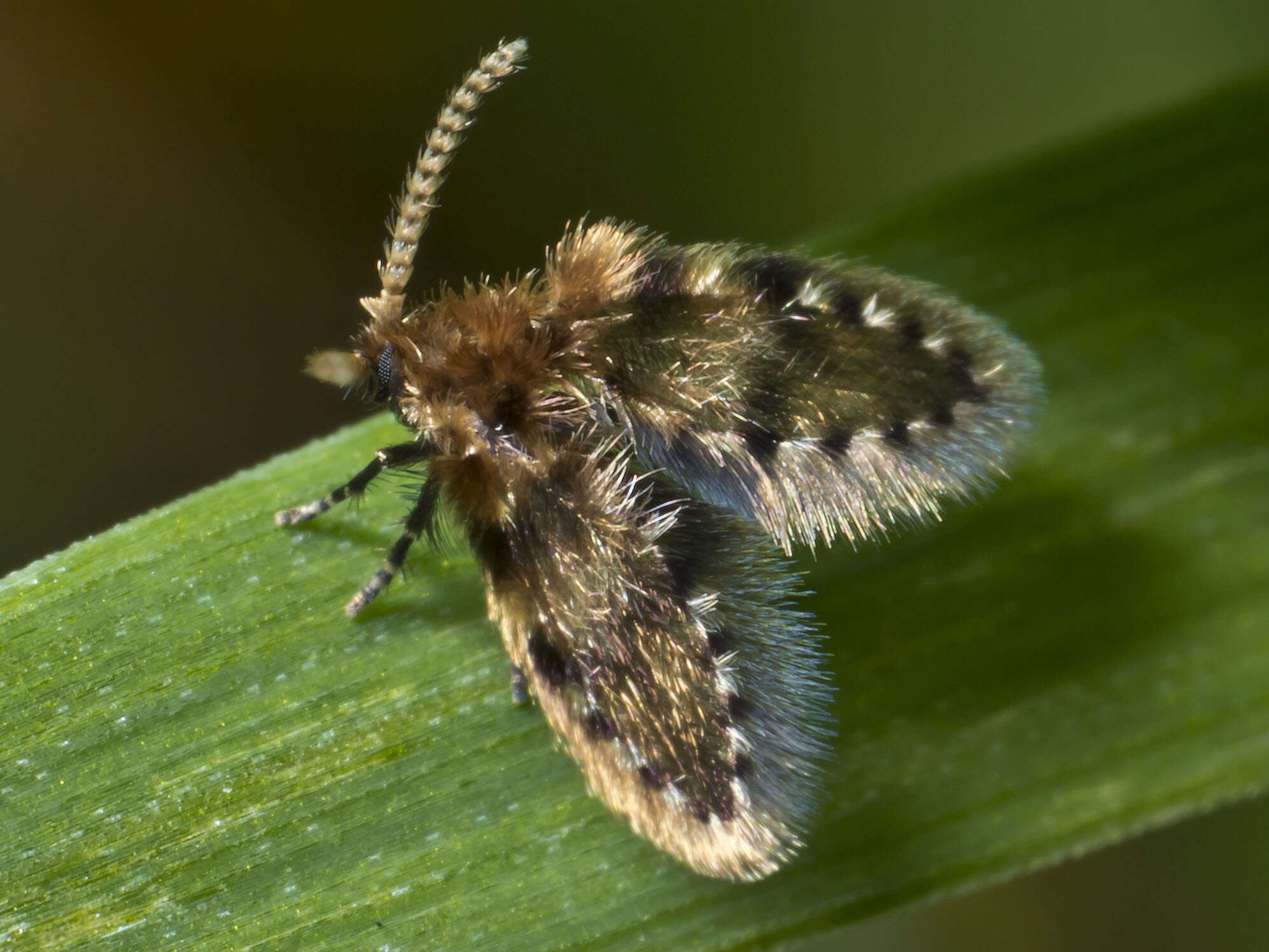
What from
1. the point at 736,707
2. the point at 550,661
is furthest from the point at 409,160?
the point at 736,707

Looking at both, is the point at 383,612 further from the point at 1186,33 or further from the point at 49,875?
the point at 1186,33

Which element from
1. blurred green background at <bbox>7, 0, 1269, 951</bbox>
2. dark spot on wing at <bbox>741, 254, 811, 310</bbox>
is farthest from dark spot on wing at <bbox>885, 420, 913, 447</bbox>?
blurred green background at <bbox>7, 0, 1269, 951</bbox>

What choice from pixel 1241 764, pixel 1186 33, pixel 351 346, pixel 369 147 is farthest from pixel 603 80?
pixel 1241 764

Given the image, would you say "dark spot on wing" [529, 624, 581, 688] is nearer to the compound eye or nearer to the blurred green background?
the compound eye

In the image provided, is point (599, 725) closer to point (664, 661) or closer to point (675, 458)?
point (664, 661)

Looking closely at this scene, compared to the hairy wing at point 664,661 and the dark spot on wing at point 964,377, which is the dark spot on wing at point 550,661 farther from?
the dark spot on wing at point 964,377

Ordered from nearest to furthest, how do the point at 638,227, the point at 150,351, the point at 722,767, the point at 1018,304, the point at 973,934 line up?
1. the point at 722,767
2. the point at 638,227
3. the point at 1018,304
4. the point at 150,351
5. the point at 973,934
